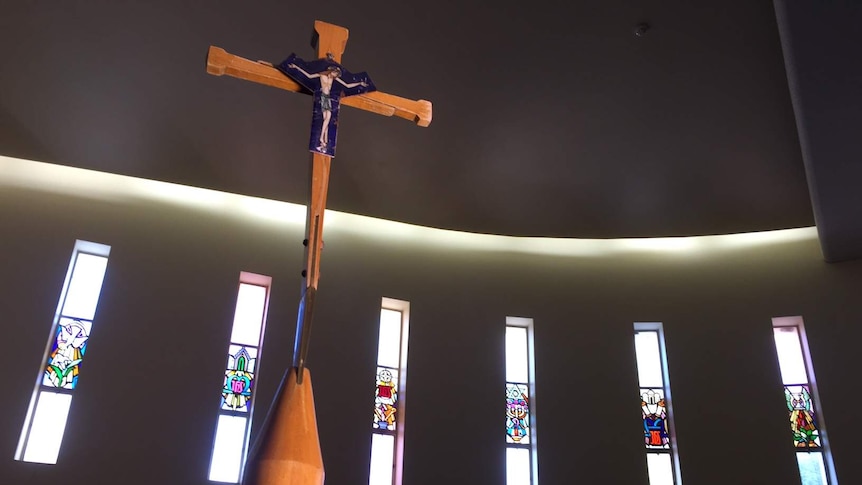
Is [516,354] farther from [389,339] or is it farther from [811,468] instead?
[811,468]

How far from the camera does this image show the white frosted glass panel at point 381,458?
21.0 feet

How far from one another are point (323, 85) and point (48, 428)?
152 inches

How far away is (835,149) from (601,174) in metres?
1.78

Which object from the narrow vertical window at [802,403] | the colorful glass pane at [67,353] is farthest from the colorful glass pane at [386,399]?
the narrow vertical window at [802,403]

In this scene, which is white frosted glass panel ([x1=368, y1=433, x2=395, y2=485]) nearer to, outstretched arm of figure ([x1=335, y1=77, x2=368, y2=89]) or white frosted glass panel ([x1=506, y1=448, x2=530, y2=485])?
white frosted glass panel ([x1=506, y1=448, x2=530, y2=485])

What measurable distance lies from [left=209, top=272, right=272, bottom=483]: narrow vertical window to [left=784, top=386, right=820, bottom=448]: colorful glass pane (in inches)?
173

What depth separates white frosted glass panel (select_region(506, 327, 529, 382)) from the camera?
282 inches

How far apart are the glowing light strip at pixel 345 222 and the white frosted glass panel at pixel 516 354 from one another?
30.2 inches

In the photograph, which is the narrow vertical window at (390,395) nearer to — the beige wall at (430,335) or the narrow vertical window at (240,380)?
the beige wall at (430,335)

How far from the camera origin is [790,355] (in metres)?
6.94

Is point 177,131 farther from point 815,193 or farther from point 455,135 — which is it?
point 815,193

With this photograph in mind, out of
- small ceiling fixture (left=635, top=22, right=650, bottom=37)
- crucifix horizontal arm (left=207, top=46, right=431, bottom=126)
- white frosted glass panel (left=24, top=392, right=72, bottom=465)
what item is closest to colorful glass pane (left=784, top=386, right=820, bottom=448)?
small ceiling fixture (left=635, top=22, right=650, bottom=37)

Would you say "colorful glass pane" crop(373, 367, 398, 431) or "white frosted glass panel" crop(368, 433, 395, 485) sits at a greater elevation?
"colorful glass pane" crop(373, 367, 398, 431)

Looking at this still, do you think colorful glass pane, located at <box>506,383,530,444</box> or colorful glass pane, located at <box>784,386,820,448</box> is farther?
colorful glass pane, located at <box>506,383,530,444</box>
